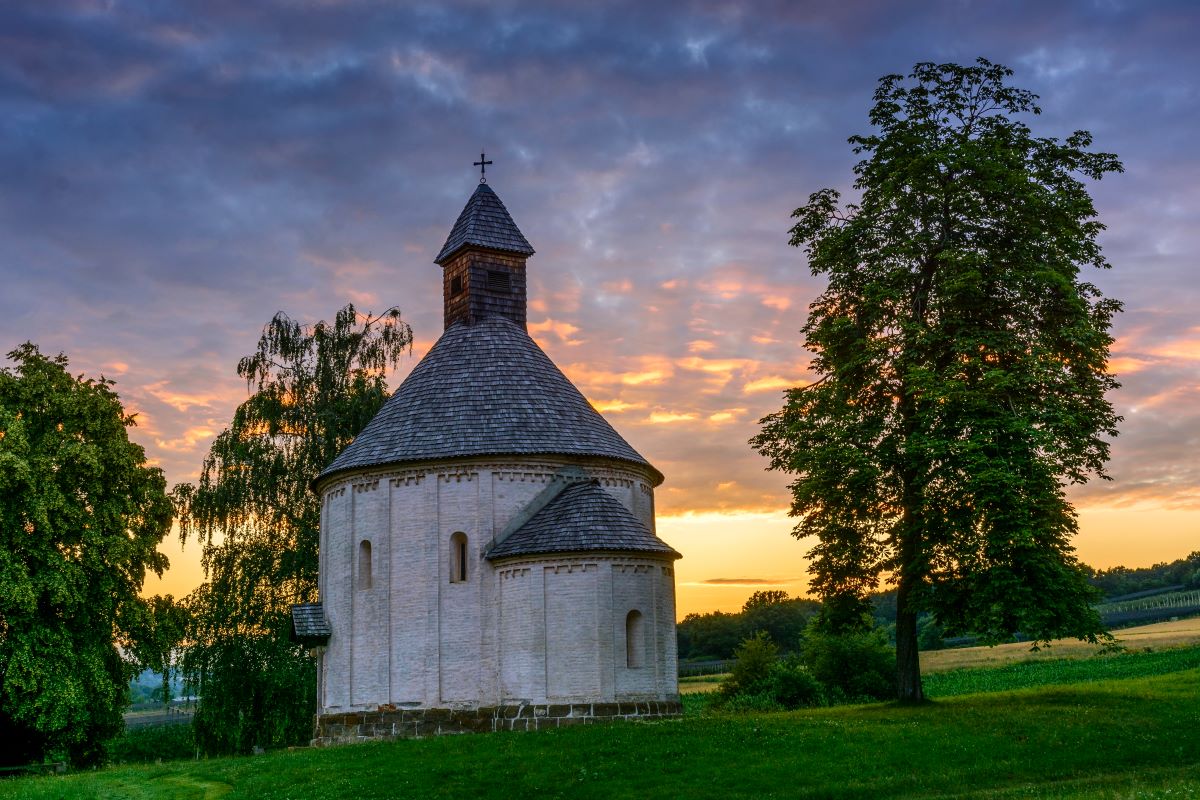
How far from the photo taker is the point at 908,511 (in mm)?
31094

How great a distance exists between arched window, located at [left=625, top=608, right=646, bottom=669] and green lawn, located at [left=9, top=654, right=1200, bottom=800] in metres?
2.30

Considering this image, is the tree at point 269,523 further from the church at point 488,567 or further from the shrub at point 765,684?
the shrub at point 765,684

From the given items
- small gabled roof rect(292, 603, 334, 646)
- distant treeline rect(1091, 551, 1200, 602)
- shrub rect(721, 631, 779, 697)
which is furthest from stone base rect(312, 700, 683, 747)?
distant treeline rect(1091, 551, 1200, 602)

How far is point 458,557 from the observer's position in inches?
1310

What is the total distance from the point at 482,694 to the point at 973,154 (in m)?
20.9

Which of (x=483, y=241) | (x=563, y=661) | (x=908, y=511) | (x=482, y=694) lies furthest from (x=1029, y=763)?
(x=483, y=241)

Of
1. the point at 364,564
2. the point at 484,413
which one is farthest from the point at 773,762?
the point at 364,564

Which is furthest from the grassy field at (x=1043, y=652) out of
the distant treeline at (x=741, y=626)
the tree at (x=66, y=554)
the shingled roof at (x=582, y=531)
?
the tree at (x=66, y=554)

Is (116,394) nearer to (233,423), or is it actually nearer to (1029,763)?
(233,423)

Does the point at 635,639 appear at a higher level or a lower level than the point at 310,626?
lower

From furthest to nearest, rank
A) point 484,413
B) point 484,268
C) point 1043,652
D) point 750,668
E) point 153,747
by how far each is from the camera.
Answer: point 1043,652 < point 153,747 < point 750,668 < point 484,268 < point 484,413

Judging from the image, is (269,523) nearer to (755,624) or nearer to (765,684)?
(765,684)

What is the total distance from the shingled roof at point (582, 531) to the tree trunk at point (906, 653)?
661 cm

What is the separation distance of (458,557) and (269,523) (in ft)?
47.7
